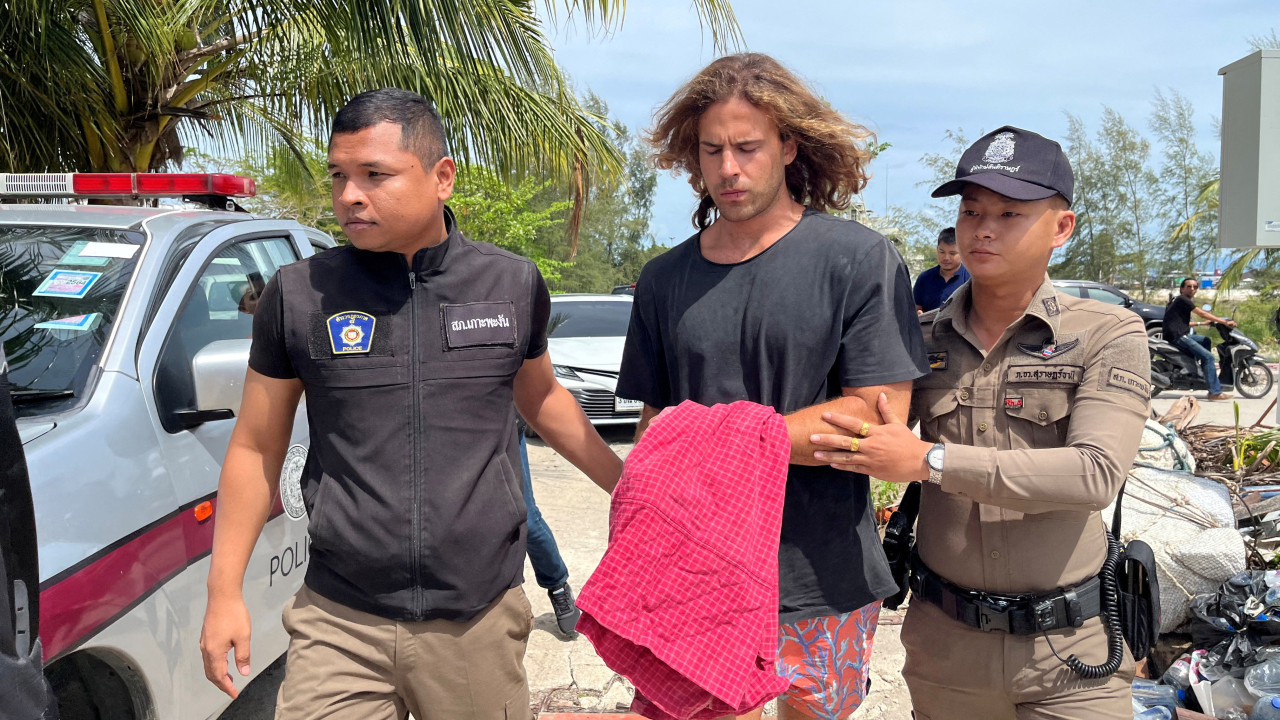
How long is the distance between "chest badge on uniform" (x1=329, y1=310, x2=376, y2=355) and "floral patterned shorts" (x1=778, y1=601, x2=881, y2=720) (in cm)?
114

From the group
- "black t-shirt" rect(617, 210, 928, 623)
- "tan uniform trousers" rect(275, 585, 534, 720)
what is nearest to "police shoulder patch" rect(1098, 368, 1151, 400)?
"black t-shirt" rect(617, 210, 928, 623)

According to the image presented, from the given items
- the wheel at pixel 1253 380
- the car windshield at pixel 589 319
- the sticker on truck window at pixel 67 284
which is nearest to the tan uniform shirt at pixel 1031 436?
the sticker on truck window at pixel 67 284

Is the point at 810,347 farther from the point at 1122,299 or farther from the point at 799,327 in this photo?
the point at 1122,299

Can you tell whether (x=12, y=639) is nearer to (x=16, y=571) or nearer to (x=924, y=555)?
(x=16, y=571)

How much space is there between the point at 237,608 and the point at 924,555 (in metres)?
1.58

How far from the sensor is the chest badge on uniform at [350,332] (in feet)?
6.80

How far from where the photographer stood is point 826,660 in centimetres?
215

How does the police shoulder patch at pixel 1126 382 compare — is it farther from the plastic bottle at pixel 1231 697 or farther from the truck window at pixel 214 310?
the truck window at pixel 214 310

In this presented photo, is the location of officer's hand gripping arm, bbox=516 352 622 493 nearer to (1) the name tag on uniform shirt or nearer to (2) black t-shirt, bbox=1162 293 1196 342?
(1) the name tag on uniform shirt

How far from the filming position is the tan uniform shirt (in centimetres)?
191

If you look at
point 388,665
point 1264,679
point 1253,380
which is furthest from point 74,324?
point 1253,380

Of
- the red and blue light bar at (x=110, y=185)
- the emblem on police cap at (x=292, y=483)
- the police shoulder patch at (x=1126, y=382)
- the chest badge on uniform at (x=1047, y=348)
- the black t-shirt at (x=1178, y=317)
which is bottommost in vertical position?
the black t-shirt at (x=1178, y=317)

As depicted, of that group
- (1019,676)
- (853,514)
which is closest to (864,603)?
(853,514)

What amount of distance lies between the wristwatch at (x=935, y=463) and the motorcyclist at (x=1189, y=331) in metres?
12.4
